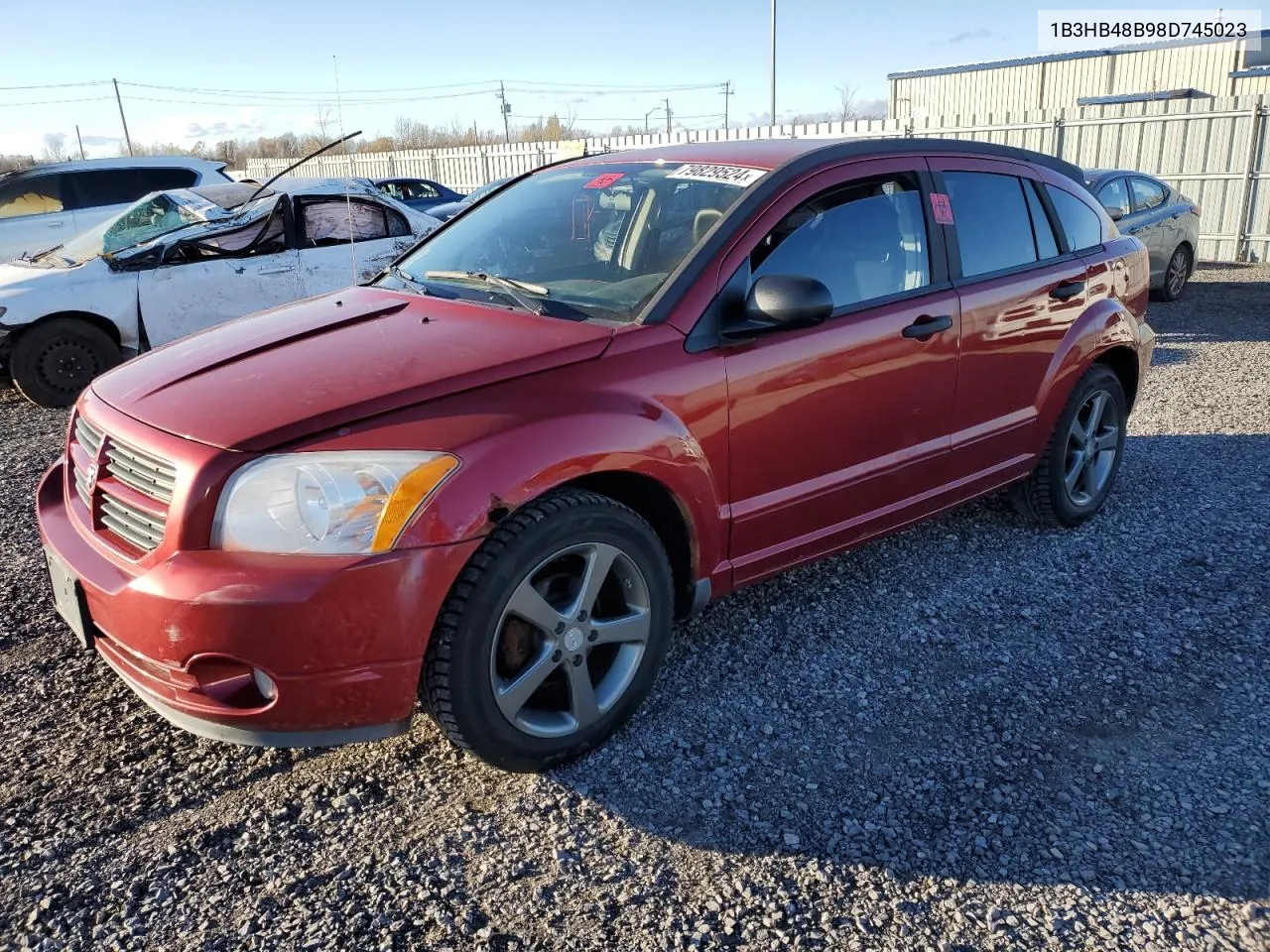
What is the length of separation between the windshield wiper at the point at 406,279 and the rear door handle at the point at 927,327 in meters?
1.79

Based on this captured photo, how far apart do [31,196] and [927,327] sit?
448 inches

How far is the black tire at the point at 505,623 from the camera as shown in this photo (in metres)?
2.51

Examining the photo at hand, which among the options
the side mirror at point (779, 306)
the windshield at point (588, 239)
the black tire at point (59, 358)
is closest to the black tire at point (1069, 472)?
the side mirror at point (779, 306)

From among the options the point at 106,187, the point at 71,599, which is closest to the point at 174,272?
the point at 106,187

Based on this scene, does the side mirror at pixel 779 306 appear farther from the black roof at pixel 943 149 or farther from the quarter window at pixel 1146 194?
the quarter window at pixel 1146 194

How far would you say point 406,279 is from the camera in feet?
12.3

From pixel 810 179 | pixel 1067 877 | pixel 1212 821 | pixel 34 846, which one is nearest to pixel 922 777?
pixel 1067 877

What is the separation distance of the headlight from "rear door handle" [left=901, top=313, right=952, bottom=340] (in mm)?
2040

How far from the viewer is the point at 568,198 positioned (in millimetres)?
3775

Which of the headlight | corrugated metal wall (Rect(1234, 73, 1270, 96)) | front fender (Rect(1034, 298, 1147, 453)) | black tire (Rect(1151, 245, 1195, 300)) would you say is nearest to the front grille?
the headlight

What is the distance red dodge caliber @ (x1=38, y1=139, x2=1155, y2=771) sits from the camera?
239cm

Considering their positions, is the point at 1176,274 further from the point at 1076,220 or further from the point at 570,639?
the point at 570,639

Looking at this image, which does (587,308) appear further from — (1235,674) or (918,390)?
(1235,674)

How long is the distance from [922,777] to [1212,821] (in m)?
0.76
